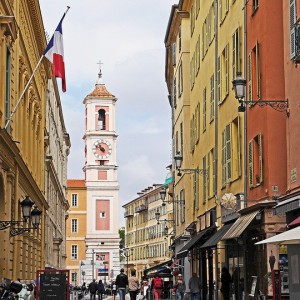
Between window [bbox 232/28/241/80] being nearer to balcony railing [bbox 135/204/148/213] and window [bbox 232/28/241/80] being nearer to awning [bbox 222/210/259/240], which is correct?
awning [bbox 222/210/259/240]

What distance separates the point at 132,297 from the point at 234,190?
10324 mm

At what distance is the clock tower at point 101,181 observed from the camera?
13550cm

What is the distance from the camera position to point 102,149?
139 meters

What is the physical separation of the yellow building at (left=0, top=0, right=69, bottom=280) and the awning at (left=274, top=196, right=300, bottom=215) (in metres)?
7.22

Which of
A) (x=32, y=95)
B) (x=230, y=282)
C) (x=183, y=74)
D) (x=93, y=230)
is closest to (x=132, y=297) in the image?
(x=230, y=282)

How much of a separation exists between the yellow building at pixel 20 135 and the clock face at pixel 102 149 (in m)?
84.6

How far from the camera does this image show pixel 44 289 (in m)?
28.0

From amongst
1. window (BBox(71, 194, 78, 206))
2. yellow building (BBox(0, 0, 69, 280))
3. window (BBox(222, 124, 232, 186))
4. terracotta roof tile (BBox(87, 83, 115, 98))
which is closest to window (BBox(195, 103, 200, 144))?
yellow building (BBox(0, 0, 69, 280))

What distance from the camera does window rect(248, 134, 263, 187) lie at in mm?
24312

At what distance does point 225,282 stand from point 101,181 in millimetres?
108173

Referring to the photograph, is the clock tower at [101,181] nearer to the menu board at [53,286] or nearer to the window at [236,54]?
the menu board at [53,286]

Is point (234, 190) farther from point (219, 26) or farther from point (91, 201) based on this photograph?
point (91, 201)

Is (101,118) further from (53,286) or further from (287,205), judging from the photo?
(287,205)

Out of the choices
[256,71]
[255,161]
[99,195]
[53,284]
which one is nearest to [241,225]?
[255,161]
